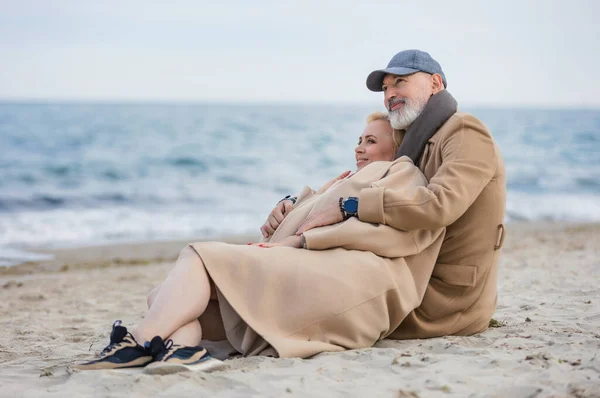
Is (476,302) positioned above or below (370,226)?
below

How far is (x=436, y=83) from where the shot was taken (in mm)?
3836

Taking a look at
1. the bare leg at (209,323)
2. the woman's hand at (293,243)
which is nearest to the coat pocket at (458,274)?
the woman's hand at (293,243)

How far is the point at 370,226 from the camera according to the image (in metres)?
3.38

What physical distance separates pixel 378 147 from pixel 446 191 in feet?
2.91

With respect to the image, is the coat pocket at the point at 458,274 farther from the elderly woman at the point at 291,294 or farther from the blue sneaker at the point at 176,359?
the blue sneaker at the point at 176,359

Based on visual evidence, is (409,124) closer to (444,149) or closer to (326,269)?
(444,149)

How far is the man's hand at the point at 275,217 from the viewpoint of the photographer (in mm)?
4047

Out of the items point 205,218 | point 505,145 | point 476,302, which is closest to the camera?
point 476,302

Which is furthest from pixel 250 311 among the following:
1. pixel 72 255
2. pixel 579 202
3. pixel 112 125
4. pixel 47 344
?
pixel 112 125

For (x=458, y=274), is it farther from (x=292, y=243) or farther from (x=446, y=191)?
(x=292, y=243)

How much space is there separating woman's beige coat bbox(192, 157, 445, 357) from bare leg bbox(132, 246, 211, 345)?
0.22ft

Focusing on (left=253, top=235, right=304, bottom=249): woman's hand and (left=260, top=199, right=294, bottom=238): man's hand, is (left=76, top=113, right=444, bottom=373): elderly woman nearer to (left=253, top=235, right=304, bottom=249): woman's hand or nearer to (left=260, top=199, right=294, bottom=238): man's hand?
(left=253, top=235, right=304, bottom=249): woman's hand

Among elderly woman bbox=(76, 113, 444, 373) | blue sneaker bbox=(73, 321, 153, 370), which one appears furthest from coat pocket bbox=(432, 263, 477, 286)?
blue sneaker bbox=(73, 321, 153, 370)

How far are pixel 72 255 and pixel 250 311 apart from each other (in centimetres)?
642
